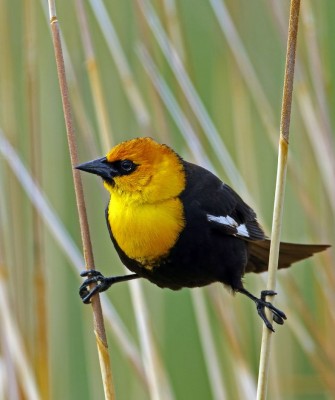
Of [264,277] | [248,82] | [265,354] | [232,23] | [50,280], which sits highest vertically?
[232,23]

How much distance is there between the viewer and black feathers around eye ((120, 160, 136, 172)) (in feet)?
5.22

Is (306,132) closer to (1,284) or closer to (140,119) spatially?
(140,119)

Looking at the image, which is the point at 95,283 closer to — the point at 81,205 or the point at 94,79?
the point at 81,205

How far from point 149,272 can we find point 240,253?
0.26 meters

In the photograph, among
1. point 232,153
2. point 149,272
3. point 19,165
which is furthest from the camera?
point 232,153

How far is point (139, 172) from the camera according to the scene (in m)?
1.61

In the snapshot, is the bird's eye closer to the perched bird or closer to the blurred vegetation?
the perched bird

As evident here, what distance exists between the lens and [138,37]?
2.02m

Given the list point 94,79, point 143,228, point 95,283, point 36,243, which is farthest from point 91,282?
point 94,79

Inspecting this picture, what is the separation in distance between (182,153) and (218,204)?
0.53m

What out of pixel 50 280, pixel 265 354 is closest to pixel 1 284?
pixel 50 280

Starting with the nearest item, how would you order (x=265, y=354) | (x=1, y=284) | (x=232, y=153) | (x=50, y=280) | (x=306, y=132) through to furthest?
(x=265, y=354) → (x=1, y=284) → (x=306, y=132) → (x=50, y=280) → (x=232, y=153)

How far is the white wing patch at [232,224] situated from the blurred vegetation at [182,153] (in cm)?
20

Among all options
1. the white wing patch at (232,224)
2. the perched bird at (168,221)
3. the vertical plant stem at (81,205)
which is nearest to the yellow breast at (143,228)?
the perched bird at (168,221)
